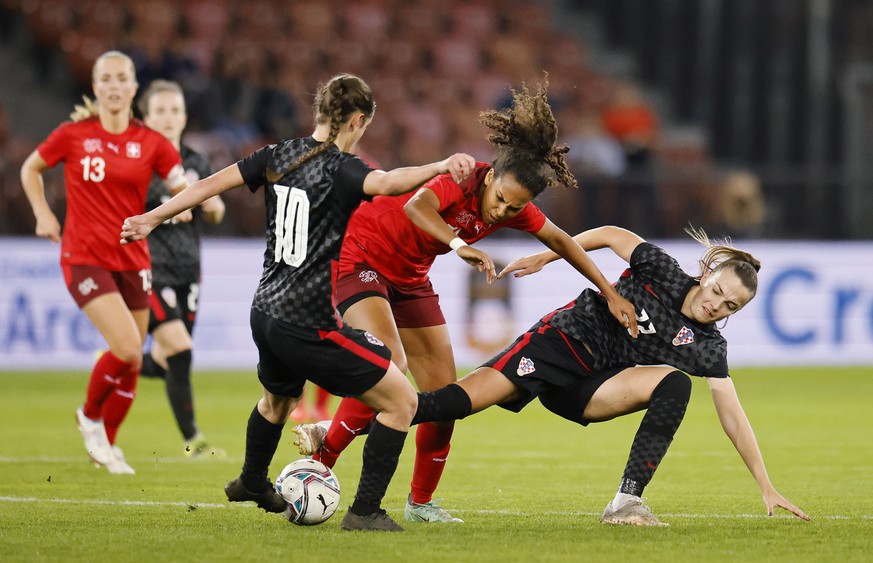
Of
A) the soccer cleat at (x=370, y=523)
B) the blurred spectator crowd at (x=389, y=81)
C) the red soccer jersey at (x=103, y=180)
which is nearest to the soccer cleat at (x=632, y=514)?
the soccer cleat at (x=370, y=523)

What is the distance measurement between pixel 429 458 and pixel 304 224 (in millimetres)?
1354

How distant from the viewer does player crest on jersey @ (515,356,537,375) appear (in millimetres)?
5973

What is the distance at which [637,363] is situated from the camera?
6.19 meters

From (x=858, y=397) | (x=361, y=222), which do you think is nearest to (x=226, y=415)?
(x=361, y=222)

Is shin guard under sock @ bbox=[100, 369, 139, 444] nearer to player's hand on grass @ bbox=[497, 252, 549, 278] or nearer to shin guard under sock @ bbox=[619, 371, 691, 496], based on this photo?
player's hand on grass @ bbox=[497, 252, 549, 278]

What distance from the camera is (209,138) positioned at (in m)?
14.7

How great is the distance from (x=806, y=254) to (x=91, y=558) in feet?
37.2

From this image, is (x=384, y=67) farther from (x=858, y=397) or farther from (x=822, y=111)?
(x=858, y=397)

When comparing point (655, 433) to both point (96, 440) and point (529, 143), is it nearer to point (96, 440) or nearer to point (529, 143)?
point (529, 143)

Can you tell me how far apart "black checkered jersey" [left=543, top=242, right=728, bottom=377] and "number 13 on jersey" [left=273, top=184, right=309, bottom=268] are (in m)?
1.38

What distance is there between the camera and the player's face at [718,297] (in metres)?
5.86

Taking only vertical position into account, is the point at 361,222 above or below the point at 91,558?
above

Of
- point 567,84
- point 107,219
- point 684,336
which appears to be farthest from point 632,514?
point 567,84

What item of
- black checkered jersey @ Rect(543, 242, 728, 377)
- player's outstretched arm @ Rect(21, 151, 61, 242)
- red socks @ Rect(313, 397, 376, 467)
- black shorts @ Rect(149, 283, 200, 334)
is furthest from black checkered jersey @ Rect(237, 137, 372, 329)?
black shorts @ Rect(149, 283, 200, 334)
